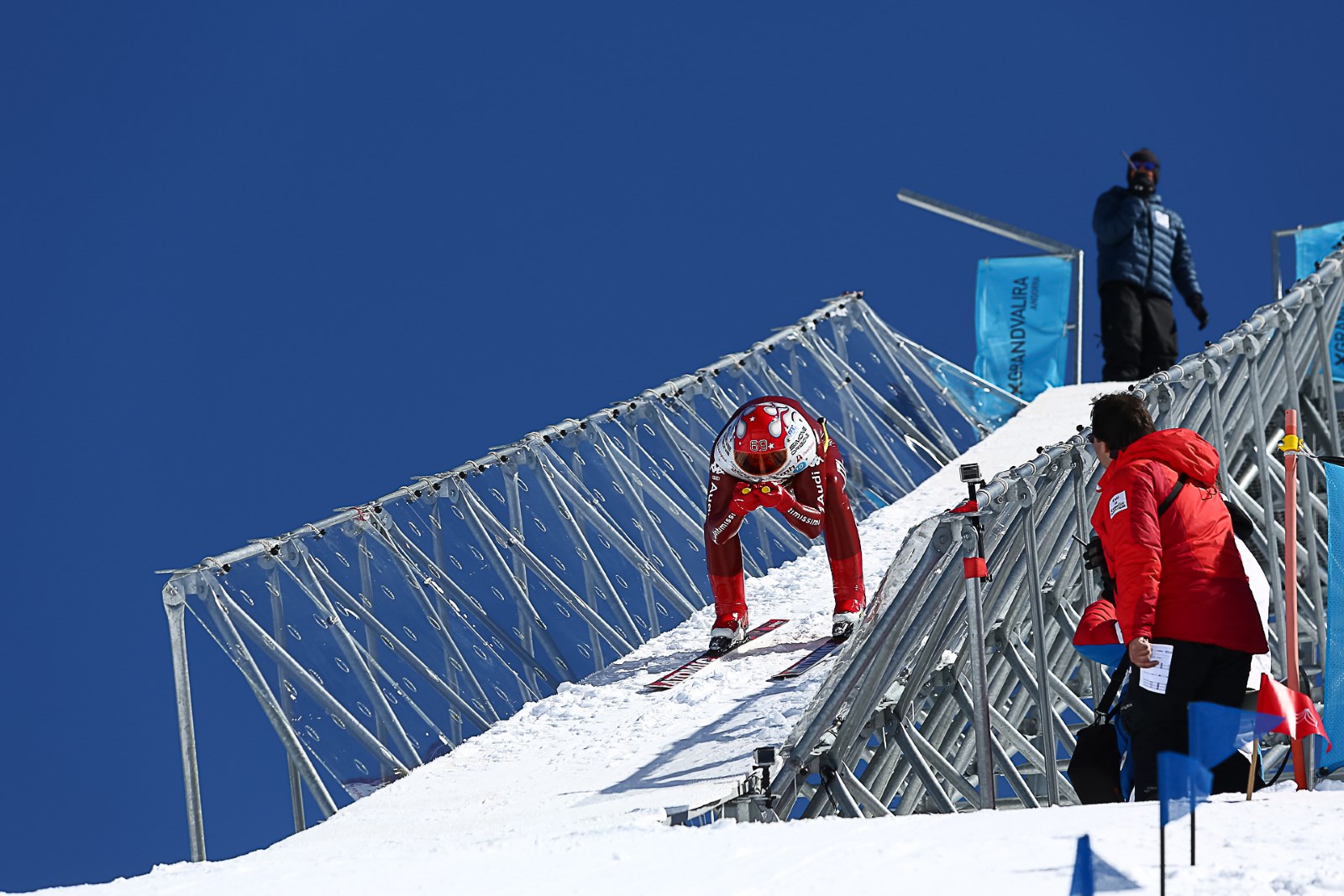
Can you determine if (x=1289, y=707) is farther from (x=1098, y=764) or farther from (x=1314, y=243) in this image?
(x=1314, y=243)

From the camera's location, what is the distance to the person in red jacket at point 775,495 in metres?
8.18

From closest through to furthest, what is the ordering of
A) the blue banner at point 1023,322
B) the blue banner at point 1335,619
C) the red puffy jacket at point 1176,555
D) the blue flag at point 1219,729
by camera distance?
the blue flag at point 1219,729, the red puffy jacket at point 1176,555, the blue banner at point 1335,619, the blue banner at point 1023,322

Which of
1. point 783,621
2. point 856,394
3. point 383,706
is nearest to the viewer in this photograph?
point 383,706

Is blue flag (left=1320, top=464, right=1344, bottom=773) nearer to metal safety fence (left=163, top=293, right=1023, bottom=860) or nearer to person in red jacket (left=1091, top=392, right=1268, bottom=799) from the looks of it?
person in red jacket (left=1091, top=392, right=1268, bottom=799)

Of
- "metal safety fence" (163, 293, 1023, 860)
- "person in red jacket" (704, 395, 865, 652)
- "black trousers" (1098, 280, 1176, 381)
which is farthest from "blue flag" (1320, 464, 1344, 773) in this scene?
"black trousers" (1098, 280, 1176, 381)

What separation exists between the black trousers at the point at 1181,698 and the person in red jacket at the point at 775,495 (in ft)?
10.5

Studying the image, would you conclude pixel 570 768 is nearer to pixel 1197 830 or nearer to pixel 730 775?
pixel 730 775

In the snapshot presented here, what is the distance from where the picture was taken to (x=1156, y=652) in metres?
4.96

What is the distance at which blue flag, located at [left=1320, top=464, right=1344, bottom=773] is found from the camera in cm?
514

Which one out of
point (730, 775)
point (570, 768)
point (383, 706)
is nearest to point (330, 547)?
point (383, 706)

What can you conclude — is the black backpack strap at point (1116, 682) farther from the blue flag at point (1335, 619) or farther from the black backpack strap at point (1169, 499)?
the blue flag at point (1335, 619)

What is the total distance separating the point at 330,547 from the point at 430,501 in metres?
0.99

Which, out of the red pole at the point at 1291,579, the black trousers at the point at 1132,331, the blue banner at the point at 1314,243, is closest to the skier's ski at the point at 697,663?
the red pole at the point at 1291,579

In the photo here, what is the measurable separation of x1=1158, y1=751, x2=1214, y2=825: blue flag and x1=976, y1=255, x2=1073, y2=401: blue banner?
1217 cm
